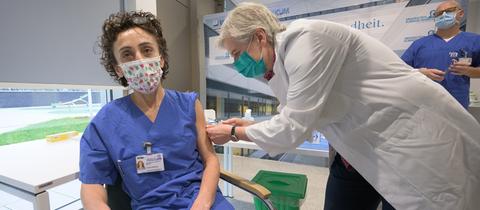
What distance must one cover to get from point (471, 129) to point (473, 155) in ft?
0.29

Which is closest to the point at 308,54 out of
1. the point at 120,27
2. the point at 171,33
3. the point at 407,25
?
the point at 120,27

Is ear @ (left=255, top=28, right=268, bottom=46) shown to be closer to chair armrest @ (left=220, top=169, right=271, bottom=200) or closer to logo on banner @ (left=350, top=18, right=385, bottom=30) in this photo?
chair armrest @ (left=220, top=169, right=271, bottom=200)

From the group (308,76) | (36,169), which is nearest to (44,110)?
(36,169)

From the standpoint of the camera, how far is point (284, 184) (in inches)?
70.7

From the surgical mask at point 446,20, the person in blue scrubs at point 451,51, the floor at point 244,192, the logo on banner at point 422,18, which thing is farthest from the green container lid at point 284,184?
the logo on banner at point 422,18

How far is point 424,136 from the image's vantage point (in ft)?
2.56

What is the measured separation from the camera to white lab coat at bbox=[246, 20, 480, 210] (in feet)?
2.56

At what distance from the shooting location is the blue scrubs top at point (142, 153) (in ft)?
3.29

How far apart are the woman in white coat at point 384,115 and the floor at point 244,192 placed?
115 cm

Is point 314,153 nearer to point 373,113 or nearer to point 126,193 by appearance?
point 373,113

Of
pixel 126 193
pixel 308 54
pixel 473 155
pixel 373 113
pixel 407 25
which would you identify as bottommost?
pixel 126 193

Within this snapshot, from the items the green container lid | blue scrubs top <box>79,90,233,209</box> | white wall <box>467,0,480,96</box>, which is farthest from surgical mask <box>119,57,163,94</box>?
white wall <box>467,0,480,96</box>

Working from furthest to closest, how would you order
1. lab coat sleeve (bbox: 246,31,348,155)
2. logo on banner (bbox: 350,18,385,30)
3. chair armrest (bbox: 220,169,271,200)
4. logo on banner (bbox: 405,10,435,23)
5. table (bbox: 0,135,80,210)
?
logo on banner (bbox: 350,18,385,30), logo on banner (bbox: 405,10,435,23), chair armrest (bbox: 220,169,271,200), table (bbox: 0,135,80,210), lab coat sleeve (bbox: 246,31,348,155)

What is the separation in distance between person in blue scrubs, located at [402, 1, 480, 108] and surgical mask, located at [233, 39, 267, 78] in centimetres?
160
